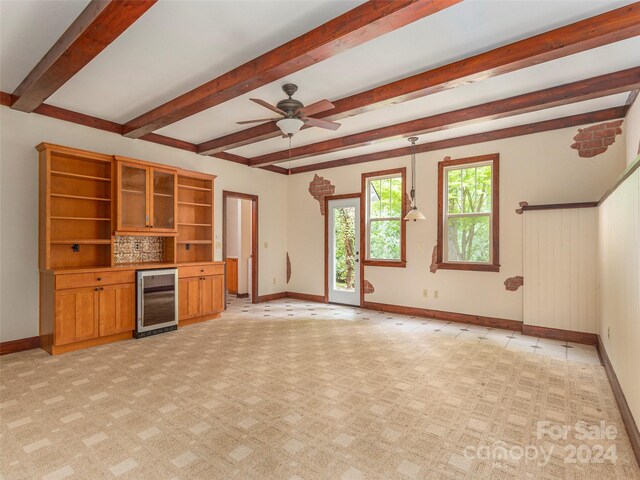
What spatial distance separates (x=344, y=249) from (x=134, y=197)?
3.83 m

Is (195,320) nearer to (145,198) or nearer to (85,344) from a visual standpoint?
(85,344)

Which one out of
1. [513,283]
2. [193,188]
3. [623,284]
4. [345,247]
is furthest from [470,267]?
[193,188]

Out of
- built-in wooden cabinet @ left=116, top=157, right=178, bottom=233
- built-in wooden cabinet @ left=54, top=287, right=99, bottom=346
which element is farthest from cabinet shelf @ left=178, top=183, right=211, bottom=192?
built-in wooden cabinet @ left=54, top=287, right=99, bottom=346

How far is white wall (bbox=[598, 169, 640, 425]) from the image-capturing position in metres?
2.19

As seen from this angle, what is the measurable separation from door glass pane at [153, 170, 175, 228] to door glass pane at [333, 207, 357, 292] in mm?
3146

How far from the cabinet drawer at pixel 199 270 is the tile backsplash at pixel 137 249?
59cm

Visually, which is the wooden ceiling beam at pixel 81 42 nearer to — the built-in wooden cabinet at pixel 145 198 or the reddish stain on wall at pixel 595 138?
the built-in wooden cabinet at pixel 145 198

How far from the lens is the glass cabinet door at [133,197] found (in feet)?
15.1

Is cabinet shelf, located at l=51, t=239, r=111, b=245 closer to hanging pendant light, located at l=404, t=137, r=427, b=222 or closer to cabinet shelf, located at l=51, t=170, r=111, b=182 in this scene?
cabinet shelf, located at l=51, t=170, r=111, b=182

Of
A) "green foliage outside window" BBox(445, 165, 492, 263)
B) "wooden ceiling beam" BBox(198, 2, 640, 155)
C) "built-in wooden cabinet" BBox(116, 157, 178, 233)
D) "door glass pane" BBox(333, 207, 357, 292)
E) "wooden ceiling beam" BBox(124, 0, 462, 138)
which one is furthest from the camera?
"door glass pane" BBox(333, 207, 357, 292)

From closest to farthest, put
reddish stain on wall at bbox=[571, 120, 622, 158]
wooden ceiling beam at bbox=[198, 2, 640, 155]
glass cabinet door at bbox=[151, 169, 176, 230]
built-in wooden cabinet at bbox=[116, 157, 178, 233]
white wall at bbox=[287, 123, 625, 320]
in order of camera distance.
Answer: wooden ceiling beam at bbox=[198, 2, 640, 155] → reddish stain on wall at bbox=[571, 120, 622, 158] → white wall at bbox=[287, 123, 625, 320] → built-in wooden cabinet at bbox=[116, 157, 178, 233] → glass cabinet door at bbox=[151, 169, 176, 230]

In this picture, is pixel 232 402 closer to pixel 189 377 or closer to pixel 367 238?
pixel 189 377

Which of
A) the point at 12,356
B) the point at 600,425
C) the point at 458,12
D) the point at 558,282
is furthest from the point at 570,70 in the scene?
the point at 12,356

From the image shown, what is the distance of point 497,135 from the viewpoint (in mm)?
4996
